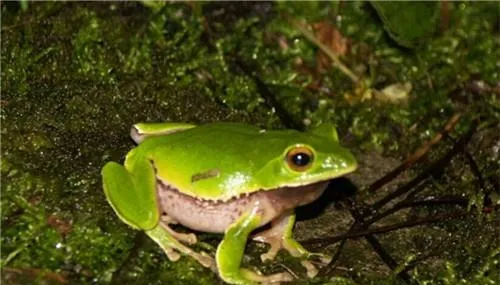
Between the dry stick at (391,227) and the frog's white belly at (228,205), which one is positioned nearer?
the frog's white belly at (228,205)

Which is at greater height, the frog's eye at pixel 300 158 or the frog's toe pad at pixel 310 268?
the frog's eye at pixel 300 158

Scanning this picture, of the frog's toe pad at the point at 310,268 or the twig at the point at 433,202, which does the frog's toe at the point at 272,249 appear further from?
the twig at the point at 433,202

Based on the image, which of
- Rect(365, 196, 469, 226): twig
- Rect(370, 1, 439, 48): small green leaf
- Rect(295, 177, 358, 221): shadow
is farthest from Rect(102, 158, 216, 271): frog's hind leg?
Rect(370, 1, 439, 48): small green leaf

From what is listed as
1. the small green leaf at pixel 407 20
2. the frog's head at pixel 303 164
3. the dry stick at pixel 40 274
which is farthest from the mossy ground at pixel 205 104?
the frog's head at pixel 303 164

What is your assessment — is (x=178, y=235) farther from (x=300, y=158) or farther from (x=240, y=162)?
(x=300, y=158)

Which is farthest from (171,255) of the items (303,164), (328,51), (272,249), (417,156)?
(328,51)

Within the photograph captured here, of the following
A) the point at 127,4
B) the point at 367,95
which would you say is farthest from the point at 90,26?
the point at 367,95
